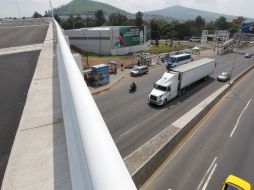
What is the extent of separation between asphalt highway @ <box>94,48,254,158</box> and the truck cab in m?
0.81

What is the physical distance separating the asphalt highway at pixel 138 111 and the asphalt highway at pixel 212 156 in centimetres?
314

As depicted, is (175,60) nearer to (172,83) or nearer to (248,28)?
(172,83)

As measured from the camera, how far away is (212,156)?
1519 centimetres

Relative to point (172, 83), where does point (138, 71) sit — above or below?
below

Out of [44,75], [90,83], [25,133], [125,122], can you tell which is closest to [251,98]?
[125,122]

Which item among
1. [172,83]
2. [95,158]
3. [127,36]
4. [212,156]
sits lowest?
[212,156]

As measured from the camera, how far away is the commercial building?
63531 mm

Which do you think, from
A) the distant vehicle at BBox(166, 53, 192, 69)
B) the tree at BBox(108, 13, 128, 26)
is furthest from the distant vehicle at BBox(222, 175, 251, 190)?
the tree at BBox(108, 13, 128, 26)

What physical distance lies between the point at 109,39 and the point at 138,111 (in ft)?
148

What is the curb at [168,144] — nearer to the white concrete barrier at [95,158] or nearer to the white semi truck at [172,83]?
the white semi truck at [172,83]

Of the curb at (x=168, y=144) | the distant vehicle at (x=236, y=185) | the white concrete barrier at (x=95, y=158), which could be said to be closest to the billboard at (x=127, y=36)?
the curb at (x=168, y=144)

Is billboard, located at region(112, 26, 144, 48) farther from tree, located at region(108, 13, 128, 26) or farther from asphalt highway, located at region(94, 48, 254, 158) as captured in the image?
tree, located at region(108, 13, 128, 26)

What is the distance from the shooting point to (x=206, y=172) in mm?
13609

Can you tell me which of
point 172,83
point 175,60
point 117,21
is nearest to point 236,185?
point 172,83
